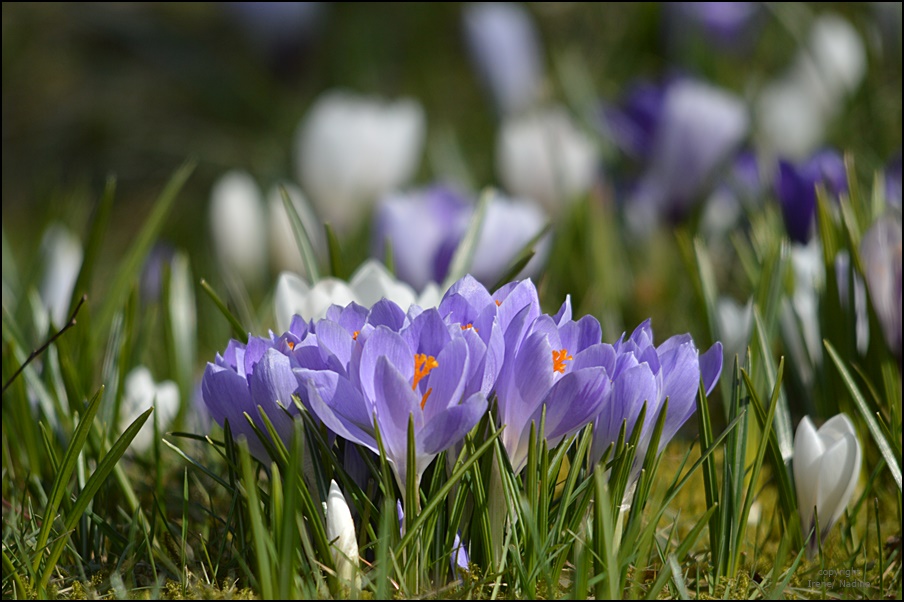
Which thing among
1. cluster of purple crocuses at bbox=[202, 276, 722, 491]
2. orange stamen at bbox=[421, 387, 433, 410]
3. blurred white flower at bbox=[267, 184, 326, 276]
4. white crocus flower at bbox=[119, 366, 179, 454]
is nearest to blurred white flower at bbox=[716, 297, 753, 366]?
cluster of purple crocuses at bbox=[202, 276, 722, 491]

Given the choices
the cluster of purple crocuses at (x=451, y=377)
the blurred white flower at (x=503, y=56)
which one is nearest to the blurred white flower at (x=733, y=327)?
the cluster of purple crocuses at (x=451, y=377)

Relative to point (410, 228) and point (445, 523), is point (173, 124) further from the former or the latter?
point (445, 523)

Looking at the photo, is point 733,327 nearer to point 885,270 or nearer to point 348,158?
point 885,270

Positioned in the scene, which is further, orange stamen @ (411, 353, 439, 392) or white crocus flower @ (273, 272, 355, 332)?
white crocus flower @ (273, 272, 355, 332)

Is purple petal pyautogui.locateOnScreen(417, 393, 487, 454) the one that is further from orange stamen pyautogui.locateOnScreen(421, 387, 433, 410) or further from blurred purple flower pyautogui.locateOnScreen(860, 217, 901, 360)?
blurred purple flower pyautogui.locateOnScreen(860, 217, 901, 360)

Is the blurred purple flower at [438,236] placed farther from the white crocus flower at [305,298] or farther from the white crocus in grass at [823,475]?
the white crocus in grass at [823,475]
